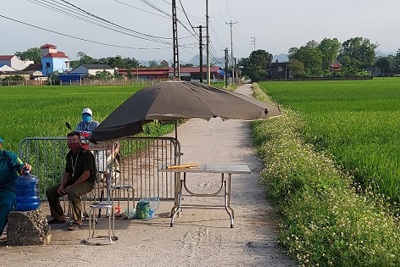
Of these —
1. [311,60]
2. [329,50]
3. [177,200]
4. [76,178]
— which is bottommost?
[177,200]

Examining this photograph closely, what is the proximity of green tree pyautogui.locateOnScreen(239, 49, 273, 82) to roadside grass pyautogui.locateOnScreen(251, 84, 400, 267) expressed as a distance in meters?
125

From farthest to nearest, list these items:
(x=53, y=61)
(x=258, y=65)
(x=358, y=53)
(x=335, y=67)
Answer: (x=358, y=53) < (x=335, y=67) < (x=53, y=61) < (x=258, y=65)

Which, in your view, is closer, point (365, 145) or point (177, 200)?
point (177, 200)

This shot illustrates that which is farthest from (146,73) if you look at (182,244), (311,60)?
(182,244)

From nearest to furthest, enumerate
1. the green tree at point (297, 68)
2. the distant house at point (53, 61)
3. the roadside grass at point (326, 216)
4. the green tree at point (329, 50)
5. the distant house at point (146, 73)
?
the roadside grass at point (326, 216) → the green tree at point (297, 68) → the distant house at point (146, 73) → the distant house at point (53, 61) → the green tree at point (329, 50)

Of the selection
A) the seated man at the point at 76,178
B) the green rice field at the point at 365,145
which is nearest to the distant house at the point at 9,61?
the green rice field at the point at 365,145

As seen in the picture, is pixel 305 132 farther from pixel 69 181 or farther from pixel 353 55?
pixel 353 55

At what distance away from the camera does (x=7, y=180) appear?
25.0 ft

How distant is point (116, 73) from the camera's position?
13025 centimetres

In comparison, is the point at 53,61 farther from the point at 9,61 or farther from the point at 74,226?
the point at 74,226

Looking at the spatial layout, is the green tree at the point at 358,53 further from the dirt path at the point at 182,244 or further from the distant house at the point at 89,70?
the dirt path at the point at 182,244

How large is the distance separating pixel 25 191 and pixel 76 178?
943mm

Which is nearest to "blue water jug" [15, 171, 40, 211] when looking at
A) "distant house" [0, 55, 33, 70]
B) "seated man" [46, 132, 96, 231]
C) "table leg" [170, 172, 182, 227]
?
"seated man" [46, 132, 96, 231]

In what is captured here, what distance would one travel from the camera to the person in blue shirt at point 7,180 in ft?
24.4
